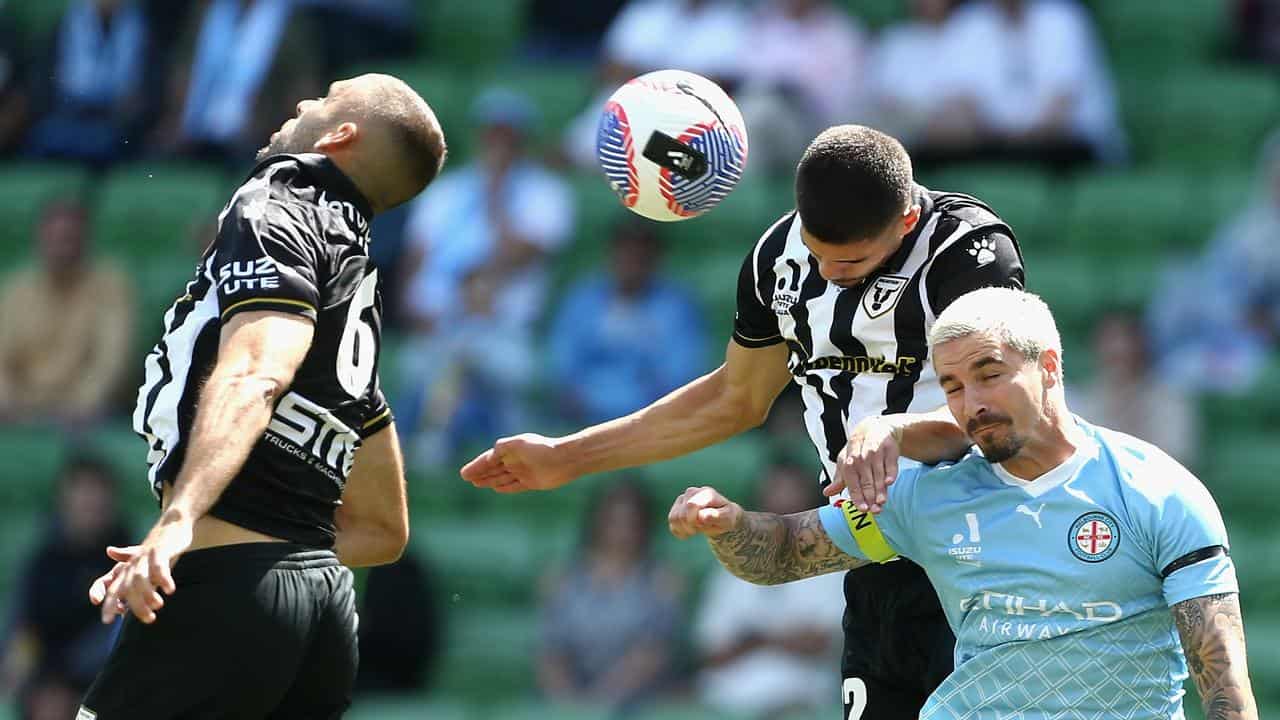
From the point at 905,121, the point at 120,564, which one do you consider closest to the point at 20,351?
the point at 905,121

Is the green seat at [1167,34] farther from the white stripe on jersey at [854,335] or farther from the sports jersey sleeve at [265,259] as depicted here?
the sports jersey sleeve at [265,259]

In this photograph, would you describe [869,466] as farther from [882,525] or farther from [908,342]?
[908,342]

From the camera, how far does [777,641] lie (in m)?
9.79

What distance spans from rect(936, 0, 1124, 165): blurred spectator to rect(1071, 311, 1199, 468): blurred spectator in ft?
5.84

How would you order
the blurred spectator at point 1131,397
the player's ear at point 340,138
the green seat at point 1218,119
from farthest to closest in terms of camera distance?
the green seat at point 1218,119 → the blurred spectator at point 1131,397 → the player's ear at point 340,138

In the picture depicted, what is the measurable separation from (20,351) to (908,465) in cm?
806

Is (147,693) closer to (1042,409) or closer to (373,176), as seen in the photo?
(373,176)

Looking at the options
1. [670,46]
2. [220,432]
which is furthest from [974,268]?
[670,46]

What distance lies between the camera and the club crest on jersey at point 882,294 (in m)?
5.20

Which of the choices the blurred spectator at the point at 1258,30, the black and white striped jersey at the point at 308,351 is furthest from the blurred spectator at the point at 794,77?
the black and white striped jersey at the point at 308,351

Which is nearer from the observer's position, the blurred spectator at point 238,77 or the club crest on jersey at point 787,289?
the club crest on jersey at point 787,289

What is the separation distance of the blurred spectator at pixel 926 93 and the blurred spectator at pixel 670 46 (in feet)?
3.07

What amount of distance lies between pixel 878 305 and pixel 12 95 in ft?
30.9

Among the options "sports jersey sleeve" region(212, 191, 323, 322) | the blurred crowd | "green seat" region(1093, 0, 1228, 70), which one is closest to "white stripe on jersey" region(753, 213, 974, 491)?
"sports jersey sleeve" region(212, 191, 323, 322)
